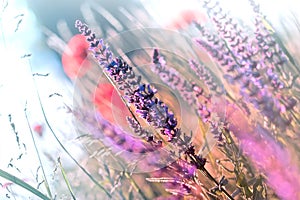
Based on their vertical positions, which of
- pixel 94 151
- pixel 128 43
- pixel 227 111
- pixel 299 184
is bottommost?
pixel 299 184

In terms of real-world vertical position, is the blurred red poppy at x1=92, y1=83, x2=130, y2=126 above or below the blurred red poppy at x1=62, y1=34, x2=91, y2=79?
below

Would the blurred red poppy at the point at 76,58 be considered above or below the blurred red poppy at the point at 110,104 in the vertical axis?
above

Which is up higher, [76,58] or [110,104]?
[76,58]

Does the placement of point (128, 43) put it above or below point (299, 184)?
above

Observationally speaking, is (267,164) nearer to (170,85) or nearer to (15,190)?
(170,85)

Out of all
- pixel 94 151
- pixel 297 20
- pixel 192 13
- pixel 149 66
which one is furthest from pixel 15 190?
pixel 297 20

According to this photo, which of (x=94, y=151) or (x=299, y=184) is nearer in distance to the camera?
(x=299, y=184)
